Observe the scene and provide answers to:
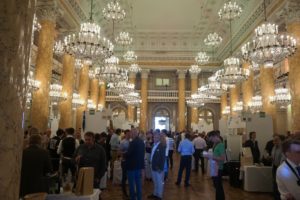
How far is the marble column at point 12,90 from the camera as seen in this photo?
2.28 metres

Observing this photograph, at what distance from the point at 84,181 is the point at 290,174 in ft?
7.94

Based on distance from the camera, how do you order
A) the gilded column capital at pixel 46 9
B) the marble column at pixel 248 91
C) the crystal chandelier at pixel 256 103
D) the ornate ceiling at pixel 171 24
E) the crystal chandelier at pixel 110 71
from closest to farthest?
the gilded column capital at pixel 46 9, the crystal chandelier at pixel 110 71, the ornate ceiling at pixel 171 24, the crystal chandelier at pixel 256 103, the marble column at pixel 248 91

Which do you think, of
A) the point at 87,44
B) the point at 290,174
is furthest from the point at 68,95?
the point at 290,174

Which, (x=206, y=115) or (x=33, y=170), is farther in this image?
(x=206, y=115)

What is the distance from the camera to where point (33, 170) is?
3.45 meters

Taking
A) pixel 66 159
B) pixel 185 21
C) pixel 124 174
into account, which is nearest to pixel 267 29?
pixel 124 174

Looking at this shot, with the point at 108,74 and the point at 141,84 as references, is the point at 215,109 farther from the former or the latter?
the point at 108,74

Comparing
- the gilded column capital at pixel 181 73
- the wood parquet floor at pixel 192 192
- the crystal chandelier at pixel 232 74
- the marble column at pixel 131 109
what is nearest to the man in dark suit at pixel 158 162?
the wood parquet floor at pixel 192 192

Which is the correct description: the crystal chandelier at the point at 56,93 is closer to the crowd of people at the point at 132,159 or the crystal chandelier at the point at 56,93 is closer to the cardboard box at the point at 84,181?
the crowd of people at the point at 132,159

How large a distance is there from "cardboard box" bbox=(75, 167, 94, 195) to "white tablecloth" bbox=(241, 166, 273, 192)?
16.9 feet

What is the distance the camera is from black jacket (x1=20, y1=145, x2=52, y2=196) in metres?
3.41

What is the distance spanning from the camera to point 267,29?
938 centimetres

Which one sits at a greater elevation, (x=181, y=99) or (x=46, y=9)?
(x=46, y=9)

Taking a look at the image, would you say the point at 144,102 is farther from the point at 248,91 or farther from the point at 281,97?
the point at 281,97
